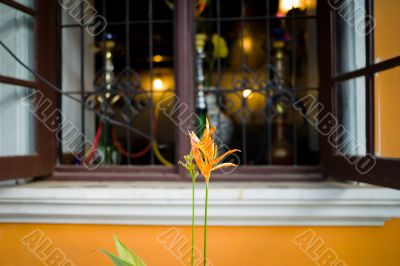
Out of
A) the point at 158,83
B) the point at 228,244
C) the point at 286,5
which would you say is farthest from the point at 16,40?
the point at 158,83

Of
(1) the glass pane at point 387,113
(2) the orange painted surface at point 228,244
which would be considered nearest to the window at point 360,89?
(1) the glass pane at point 387,113

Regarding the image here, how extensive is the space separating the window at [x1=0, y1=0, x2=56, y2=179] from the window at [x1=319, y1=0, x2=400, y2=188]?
95cm

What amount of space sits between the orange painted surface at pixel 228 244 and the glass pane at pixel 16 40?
20.2 inches

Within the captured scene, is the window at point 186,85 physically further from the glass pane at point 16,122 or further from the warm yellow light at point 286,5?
the glass pane at point 16,122

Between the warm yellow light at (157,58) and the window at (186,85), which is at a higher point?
the warm yellow light at (157,58)

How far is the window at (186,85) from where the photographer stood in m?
1.41

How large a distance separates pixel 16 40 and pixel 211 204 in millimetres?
851

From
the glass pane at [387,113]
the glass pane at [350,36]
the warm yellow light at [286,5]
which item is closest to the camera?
the glass pane at [387,113]

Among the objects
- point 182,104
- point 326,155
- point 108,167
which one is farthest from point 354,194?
point 108,167

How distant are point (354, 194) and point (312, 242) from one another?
0.65 feet

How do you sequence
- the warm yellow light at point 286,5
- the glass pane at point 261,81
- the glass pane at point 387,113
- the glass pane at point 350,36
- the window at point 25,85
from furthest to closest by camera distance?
the warm yellow light at point 286,5, the glass pane at point 261,81, the window at point 25,85, the glass pane at point 350,36, the glass pane at point 387,113

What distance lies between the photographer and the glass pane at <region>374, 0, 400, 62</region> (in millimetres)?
1081

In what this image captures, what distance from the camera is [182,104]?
4.43 ft

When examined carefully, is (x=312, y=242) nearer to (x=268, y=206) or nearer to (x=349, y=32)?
(x=268, y=206)
